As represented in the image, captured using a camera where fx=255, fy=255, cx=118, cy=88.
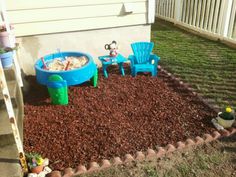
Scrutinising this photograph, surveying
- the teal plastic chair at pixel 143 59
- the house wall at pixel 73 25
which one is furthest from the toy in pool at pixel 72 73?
the teal plastic chair at pixel 143 59

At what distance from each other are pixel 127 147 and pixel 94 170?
498 millimetres

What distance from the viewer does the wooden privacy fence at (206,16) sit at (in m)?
6.38

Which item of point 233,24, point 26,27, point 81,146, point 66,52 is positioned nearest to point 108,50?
point 66,52

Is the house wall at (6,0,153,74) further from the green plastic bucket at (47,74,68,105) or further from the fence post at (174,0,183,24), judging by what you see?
the fence post at (174,0,183,24)

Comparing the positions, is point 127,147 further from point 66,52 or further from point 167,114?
point 66,52

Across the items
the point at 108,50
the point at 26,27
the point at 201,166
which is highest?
the point at 26,27

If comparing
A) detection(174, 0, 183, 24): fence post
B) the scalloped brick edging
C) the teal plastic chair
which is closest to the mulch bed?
the scalloped brick edging

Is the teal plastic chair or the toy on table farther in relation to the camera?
the teal plastic chair

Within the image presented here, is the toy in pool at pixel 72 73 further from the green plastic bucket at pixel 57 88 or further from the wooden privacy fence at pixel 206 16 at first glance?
the wooden privacy fence at pixel 206 16

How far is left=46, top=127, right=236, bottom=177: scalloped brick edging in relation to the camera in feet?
8.85

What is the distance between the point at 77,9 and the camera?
4.59 metres

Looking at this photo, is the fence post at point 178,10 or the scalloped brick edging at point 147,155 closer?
the scalloped brick edging at point 147,155

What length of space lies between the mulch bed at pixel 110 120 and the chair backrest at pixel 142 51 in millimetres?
559

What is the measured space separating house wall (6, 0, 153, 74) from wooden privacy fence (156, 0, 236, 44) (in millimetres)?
2500
